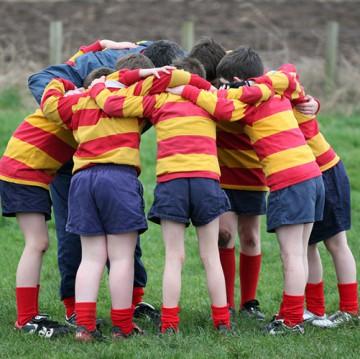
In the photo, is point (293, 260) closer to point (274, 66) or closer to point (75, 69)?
point (75, 69)

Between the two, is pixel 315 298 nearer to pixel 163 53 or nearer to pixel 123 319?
pixel 123 319

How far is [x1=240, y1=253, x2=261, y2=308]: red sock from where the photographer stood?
24.0ft

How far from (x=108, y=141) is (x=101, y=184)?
261mm

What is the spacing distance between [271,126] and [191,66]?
0.62 meters

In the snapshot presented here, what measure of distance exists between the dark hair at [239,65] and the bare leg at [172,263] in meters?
1.07

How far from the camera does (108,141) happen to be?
623cm

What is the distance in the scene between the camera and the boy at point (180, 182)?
6176 millimetres

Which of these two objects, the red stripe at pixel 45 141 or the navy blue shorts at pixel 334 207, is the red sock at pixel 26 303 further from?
the navy blue shorts at pixel 334 207

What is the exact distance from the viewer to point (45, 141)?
260 inches

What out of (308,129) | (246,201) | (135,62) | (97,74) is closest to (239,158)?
(246,201)

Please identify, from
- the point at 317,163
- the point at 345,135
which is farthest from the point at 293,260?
the point at 345,135

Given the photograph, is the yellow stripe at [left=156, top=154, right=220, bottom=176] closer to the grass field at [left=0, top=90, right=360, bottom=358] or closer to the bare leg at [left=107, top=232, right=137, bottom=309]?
the bare leg at [left=107, top=232, right=137, bottom=309]

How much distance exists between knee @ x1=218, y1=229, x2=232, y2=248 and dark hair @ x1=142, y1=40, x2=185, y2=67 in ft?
4.09

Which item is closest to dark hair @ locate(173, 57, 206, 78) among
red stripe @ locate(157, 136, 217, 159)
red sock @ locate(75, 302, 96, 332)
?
red stripe @ locate(157, 136, 217, 159)
